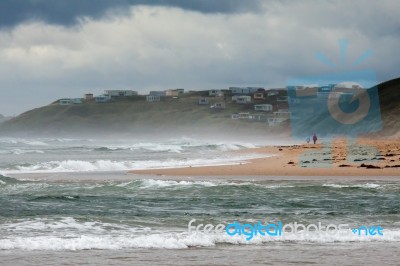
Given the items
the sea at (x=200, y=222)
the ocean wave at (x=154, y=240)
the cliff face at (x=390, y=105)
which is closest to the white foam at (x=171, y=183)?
the sea at (x=200, y=222)

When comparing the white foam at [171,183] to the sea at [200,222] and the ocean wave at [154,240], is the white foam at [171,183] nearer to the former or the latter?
the sea at [200,222]

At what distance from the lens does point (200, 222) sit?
15508 millimetres

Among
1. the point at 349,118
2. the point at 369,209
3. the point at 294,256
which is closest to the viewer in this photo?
the point at 294,256

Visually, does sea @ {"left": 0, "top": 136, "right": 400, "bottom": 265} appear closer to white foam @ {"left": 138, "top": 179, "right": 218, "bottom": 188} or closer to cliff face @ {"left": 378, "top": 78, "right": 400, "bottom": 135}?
white foam @ {"left": 138, "top": 179, "right": 218, "bottom": 188}

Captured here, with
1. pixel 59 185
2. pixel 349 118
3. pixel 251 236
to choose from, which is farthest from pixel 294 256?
pixel 349 118

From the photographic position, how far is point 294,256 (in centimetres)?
1123

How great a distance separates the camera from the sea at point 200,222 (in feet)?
37.2

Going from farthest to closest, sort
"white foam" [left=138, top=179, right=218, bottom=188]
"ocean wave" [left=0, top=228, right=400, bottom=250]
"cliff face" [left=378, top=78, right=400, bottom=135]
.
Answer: "cliff face" [left=378, top=78, right=400, bottom=135] < "white foam" [left=138, top=179, right=218, bottom=188] < "ocean wave" [left=0, top=228, right=400, bottom=250]

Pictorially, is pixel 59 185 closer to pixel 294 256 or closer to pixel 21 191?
pixel 21 191

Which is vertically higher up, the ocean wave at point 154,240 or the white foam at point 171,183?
the white foam at point 171,183

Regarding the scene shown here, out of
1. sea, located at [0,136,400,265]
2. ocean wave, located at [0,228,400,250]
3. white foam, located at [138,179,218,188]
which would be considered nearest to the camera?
sea, located at [0,136,400,265]

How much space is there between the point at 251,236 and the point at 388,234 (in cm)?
286

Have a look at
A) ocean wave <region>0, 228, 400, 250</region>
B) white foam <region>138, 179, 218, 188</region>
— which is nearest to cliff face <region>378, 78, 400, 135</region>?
→ white foam <region>138, 179, 218, 188</region>

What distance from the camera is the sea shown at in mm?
11352
